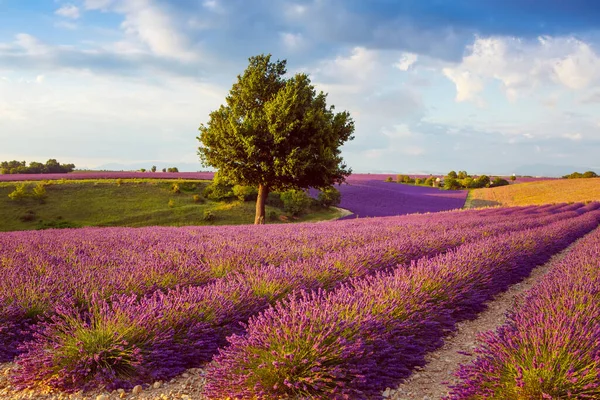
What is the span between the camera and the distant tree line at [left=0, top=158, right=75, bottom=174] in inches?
1570

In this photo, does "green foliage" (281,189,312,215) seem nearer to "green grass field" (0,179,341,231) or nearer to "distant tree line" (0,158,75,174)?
"green grass field" (0,179,341,231)

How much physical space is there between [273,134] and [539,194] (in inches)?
1275

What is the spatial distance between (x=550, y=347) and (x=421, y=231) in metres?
7.23

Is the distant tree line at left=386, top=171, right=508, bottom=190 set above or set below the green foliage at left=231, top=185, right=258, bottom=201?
above

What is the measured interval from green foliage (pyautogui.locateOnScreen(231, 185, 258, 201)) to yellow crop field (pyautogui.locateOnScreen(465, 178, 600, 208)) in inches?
697

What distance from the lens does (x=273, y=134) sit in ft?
52.3

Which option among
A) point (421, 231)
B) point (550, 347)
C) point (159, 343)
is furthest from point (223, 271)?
point (421, 231)

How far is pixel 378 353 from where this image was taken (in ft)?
10.2

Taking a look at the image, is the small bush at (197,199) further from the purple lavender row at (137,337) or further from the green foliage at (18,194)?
the purple lavender row at (137,337)

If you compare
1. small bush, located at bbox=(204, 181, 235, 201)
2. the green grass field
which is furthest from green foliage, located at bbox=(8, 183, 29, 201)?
small bush, located at bbox=(204, 181, 235, 201)

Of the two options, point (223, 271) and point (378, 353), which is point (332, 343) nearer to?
point (378, 353)

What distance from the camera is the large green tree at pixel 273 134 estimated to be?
15.8 meters

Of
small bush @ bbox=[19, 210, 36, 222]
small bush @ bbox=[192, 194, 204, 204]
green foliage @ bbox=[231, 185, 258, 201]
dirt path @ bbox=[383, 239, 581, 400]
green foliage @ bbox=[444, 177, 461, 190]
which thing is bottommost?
small bush @ bbox=[19, 210, 36, 222]

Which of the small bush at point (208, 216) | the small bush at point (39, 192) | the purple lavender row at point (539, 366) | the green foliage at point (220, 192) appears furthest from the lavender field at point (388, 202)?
the purple lavender row at point (539, 366)
